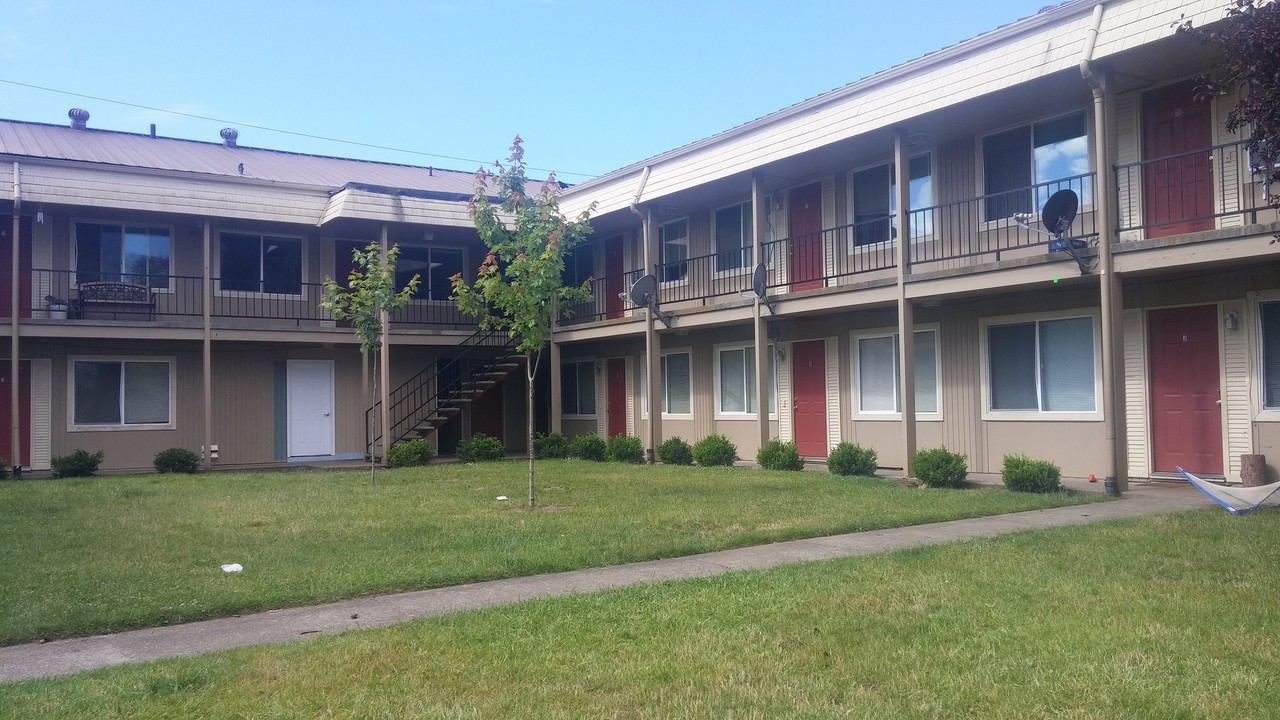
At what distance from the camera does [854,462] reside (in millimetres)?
15031

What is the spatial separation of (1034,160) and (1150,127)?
65.9 inches

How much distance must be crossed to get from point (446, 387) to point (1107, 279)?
14.4 meters

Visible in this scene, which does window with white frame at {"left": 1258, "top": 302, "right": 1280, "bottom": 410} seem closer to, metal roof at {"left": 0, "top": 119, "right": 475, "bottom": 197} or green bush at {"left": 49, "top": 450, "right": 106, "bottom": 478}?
metal roof at {"left": 0, "top": 119, "right": 475, "bottom": 197}

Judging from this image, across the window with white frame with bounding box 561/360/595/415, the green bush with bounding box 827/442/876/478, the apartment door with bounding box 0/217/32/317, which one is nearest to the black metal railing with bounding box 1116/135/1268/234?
the green bush with bounding box 827/442/876/478

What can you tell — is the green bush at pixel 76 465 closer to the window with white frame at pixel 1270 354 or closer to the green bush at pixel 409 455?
the green bush at pixel 409 455

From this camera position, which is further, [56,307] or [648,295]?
[648,295]

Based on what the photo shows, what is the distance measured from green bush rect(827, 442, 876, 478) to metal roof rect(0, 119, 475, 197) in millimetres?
10909

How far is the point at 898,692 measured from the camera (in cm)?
461

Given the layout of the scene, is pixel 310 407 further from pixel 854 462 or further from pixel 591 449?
pixel 854 462

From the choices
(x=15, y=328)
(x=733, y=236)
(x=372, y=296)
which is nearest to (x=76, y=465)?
(x=15, y=328)

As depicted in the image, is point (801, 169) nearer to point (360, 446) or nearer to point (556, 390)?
point (556, 390)

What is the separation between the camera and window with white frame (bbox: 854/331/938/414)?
16234 millimetres

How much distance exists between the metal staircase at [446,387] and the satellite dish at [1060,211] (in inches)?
496

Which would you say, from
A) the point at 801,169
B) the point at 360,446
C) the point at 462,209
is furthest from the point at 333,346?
the point at 801,169
